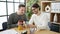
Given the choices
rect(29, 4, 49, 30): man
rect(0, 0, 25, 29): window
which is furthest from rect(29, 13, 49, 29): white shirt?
rect(0, 0, 25, 29): window

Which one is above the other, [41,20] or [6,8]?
[6,8]

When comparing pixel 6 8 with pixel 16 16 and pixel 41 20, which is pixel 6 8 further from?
pixel 41 20

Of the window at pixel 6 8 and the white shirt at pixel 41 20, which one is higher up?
the window at pixel 6 8

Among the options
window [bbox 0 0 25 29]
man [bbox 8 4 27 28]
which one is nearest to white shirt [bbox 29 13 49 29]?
man [bbox 8 4 27 28]

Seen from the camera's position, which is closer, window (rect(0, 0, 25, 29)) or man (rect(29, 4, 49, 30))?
man (rect(29, 4, 49, 30))

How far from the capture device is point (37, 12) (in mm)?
2770

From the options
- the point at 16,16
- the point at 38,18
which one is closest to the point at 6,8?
the point at 16,16

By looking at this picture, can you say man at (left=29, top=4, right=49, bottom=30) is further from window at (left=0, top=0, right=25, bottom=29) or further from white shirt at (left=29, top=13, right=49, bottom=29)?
window at (left=0, top=0, right=25, bottom=29)

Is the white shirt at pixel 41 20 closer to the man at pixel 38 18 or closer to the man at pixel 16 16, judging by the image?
the man at pixel 38 18

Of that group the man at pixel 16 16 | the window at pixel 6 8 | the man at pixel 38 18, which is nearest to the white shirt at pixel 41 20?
the man at pixel 38 18

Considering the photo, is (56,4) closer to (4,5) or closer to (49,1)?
(49,1)

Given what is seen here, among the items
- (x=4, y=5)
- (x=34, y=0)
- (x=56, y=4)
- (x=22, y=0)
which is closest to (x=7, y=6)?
(x=4, y=5)

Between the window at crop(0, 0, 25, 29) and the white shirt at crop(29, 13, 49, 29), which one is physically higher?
the window at crop(0, 0, 25, 29)

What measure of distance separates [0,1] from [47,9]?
1598mm
